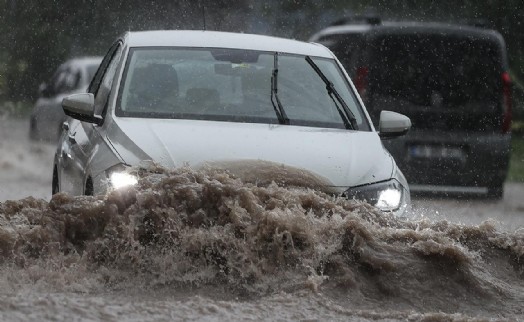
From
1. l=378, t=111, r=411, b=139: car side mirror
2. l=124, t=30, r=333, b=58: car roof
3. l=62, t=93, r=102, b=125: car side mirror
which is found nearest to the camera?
l=62, t=93, r=102, b=125: car side mirror

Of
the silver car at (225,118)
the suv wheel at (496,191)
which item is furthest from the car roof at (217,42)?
the suv wheel at (496,191)

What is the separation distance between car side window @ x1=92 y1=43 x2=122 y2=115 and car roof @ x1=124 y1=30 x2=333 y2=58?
0.17 metres

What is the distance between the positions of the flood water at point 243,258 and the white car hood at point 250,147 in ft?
0.63

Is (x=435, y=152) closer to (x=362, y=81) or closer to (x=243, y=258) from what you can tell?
(x=362, y=81)

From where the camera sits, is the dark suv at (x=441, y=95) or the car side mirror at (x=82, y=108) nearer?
the car side mirror at (x=82, y=108)

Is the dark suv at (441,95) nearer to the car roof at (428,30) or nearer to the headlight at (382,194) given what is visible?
the car roof at (428,30)

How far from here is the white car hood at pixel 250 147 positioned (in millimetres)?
8000

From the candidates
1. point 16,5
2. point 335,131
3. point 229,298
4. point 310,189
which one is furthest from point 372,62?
point 16,5

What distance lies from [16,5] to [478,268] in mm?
29051

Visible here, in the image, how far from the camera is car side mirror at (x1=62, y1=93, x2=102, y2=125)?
890 cm

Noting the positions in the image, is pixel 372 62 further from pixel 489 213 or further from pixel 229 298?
pixel 229 298

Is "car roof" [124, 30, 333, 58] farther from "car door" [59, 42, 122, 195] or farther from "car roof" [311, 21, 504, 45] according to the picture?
"car roof" [311, 21, 504, 45]

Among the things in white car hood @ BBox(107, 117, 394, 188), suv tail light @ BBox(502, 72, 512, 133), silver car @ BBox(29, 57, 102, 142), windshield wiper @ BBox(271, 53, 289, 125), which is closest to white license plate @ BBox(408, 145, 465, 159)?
suv tail light @ BBox(502, 72, 512, 133)

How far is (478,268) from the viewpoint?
7.87m
